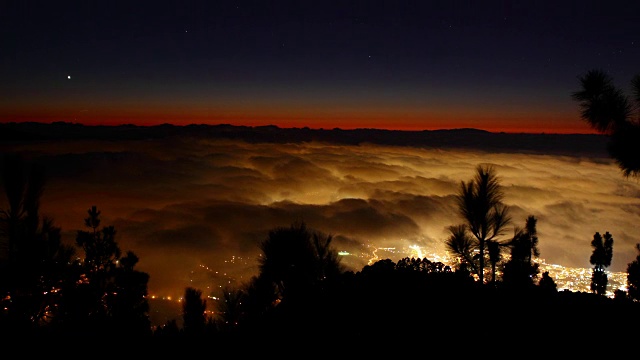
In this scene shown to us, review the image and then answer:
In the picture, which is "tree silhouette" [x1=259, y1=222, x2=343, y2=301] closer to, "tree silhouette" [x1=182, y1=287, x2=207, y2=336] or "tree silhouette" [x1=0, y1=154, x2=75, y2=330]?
"tree silhouette" [x1=182, y1=287, x2=207, y2=336]

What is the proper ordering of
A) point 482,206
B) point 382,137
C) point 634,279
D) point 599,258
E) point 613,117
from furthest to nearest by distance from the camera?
point 382,137, point 599,258, point 634,279, point 482,206, point 613,117

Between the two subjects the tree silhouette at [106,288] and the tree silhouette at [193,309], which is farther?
the tree silhouette at [193,309]

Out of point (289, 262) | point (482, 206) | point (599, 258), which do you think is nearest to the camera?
point (289, 262)

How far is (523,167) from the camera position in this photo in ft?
382

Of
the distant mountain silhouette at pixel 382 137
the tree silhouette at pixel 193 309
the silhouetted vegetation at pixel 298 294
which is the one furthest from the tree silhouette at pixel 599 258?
the distant mountain silhouette at pixel 382 137

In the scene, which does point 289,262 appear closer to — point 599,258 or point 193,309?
point 193,309

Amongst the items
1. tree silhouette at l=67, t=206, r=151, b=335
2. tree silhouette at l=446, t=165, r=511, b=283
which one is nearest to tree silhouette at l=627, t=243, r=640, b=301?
tree silhouette at l=446, t=165, r=511, b=283

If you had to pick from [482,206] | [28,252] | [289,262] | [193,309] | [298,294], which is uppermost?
[482,206]

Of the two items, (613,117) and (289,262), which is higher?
(613,117)

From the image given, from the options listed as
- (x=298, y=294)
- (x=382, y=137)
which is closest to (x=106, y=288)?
(x=298, y=294)

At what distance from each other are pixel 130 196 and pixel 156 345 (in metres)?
86.1

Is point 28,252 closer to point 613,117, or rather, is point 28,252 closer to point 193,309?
point 193,309

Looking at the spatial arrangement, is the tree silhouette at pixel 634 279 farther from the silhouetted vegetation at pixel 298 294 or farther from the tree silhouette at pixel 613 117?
the tree silhouette at pixel 613 117

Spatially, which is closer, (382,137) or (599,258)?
(599,258)
